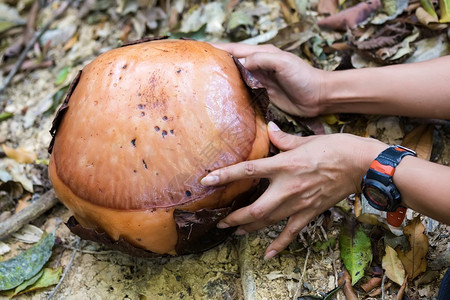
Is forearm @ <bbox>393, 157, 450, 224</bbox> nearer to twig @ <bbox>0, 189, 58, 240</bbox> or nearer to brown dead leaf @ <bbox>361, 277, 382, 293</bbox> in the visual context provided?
brown dead leaf @ <bbox>361, 277, 382, 293</bbox>

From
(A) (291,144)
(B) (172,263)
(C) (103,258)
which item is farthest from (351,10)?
(C) (103,258)

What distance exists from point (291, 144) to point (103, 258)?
3.29 feet

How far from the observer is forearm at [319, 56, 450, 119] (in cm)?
198

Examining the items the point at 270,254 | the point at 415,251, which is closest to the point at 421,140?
the point at 415,251

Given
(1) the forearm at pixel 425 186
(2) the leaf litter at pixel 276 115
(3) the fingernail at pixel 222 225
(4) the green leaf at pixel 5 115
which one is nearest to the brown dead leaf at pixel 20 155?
(2) the leaf litter at pixel 276 115

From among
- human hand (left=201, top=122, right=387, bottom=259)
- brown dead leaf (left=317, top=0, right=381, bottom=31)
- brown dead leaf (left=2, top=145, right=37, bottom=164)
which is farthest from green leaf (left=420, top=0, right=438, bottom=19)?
brown dead leaf (left=2, top=145, right=37, bottom=164)

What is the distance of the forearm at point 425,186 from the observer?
1525mm

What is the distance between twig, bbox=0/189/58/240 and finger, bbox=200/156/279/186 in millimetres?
1044

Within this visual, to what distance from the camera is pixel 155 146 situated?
5.36ft

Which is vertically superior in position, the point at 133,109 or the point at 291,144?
the point at 133,109

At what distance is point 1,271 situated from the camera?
2023mm

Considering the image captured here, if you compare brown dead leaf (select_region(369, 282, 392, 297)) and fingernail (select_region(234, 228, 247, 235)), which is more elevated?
fingernail (select_region(234, 228, 247, 235))

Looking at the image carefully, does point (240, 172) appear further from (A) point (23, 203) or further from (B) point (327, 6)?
(B) point (327, 6)

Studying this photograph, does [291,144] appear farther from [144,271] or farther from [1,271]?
[1,271]
